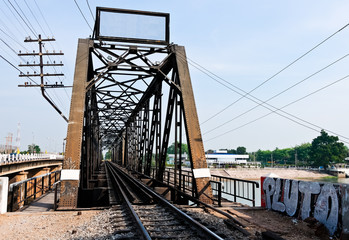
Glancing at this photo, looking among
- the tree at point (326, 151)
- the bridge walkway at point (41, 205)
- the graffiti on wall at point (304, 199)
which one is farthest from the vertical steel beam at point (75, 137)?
the tree at point (326, 151)

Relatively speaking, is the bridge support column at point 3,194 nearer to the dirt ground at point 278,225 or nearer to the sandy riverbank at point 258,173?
the dirt ground at point 278,225

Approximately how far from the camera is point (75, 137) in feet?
34.8

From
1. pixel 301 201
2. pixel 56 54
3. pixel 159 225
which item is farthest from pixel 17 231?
pixel 56 54

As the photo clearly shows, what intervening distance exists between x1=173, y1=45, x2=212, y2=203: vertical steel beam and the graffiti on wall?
2280mm

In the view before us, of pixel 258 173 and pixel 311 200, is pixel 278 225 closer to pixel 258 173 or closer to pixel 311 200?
pixel 311 200

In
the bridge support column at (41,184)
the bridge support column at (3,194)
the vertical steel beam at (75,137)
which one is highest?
the vertical steel beam at (75,137)

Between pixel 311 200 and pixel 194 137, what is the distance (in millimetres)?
4756

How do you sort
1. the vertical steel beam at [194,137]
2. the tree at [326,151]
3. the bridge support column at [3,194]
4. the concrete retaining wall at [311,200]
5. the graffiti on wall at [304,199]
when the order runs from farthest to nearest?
the tree at [326,151] → the vertical steel beam at [194,137] → the bridge support column at [3,194] → the graffiti on wall at [304,199] → the concrete retaining wall at [311,200]

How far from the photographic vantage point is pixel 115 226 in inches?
271

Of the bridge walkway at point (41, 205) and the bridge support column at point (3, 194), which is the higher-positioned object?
the bridge support column at point (3, 194)

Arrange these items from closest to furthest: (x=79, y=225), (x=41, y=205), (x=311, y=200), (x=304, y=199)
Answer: (x=79, y=225) → (x=311, y=200) → (x=304, y=199) → (x=41, y=205)

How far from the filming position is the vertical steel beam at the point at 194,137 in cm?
1067

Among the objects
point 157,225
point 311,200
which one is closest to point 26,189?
point 157,225

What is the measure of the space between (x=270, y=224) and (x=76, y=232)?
17.2 feet
